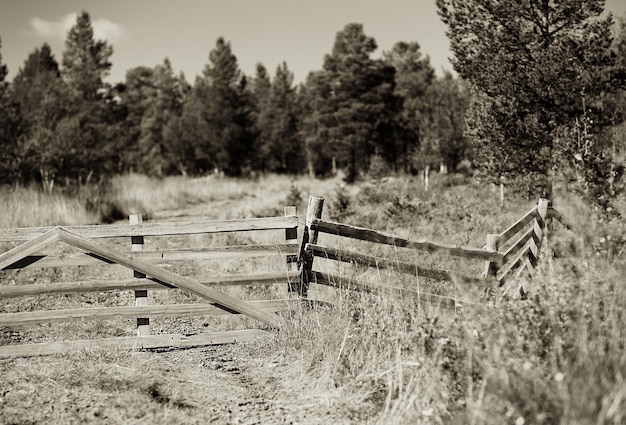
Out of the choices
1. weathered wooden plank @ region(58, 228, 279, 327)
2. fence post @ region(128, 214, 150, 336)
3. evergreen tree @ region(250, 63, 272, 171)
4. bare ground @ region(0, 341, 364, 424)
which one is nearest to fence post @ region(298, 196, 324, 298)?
weathered wooden plank @ region(58, 228, 279, 327)

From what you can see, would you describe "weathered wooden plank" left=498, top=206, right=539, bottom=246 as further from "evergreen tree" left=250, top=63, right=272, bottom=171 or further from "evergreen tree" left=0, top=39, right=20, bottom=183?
"evergreen tree" left=250, top=63, right=272, bottom=171

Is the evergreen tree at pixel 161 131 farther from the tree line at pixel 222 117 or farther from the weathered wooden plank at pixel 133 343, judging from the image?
the weathered wooden plank at pixel 133 343

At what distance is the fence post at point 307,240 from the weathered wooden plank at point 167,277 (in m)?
0.52

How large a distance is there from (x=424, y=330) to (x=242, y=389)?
1827mm

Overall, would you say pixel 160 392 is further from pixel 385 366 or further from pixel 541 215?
pixel 541 215

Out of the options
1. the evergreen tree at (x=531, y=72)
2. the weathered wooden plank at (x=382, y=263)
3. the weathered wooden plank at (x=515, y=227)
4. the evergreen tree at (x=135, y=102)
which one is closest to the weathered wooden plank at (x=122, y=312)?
the weathered wooden plank at (x=382, y=263)

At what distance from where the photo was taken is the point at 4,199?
14547 millimetres

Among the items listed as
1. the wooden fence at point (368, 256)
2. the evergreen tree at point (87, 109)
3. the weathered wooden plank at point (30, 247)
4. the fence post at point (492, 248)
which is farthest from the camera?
the evergreen tree at point (87, 109)

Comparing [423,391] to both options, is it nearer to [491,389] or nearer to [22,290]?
[491,389]

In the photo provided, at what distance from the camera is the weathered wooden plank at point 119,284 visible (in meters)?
5.77

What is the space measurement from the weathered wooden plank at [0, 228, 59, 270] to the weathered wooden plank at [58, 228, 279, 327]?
85mm

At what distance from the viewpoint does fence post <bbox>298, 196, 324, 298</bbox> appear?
611cm

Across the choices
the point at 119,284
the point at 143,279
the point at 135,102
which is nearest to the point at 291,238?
the point at 143,279

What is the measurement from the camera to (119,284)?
5.91 m
